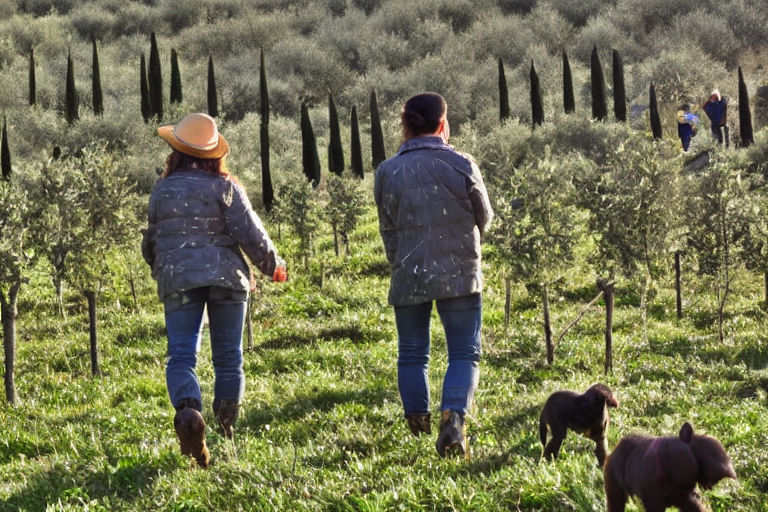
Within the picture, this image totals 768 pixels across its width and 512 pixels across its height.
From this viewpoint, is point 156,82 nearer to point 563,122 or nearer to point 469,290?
point 563,122

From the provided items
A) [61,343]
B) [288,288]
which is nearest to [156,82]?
[288,288]

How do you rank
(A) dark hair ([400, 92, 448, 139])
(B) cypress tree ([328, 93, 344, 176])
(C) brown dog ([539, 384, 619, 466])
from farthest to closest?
(B) cypress tree ([328, 93, 344, 176])
(A) dark hair ([400, 92, 448, 139])
(C) brown dog ([539, 384, 619, 466])

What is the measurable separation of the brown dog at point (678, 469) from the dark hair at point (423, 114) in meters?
3.08

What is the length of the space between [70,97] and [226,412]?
4527 cm

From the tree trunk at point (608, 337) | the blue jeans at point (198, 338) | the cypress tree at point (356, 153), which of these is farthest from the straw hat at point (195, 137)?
the cypress tree at point (356, 153)

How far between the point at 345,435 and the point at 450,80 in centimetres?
5532

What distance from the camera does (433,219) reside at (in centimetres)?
517

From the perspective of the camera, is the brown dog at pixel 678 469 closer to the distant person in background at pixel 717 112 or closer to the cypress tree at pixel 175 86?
the distant person in background at pixel 717 112

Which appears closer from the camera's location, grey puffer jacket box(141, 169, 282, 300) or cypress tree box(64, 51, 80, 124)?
grey puffer jacket box(141, 169, 282, 300)

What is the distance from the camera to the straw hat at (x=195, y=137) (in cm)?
555

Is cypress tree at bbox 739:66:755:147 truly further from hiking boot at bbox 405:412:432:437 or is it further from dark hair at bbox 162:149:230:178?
dark hair at bbox 162:149:230:178

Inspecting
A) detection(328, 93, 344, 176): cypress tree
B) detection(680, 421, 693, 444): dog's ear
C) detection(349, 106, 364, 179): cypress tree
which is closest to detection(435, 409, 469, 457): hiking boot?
detection(680, 421, 693, 444): dog's ear

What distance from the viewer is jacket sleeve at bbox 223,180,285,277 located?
554 cm

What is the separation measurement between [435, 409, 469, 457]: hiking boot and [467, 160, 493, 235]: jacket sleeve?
131 cm
